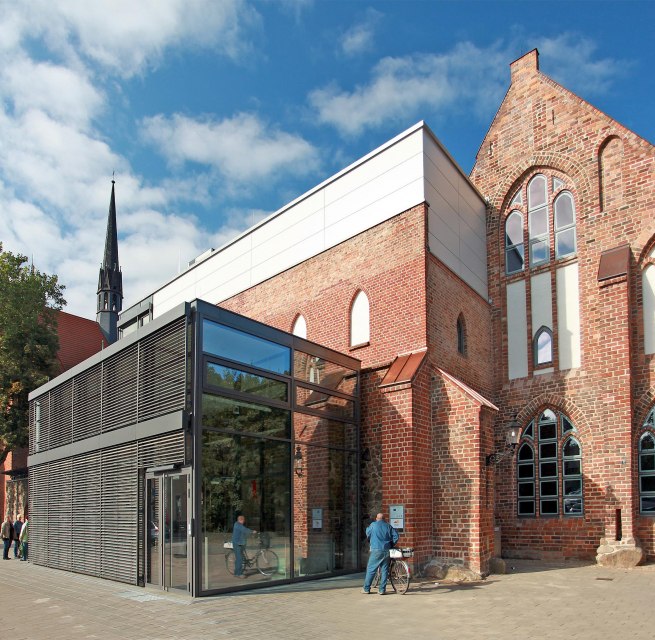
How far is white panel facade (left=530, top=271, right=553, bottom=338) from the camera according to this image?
693 inches

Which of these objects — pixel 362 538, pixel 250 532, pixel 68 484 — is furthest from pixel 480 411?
pixel 68 484

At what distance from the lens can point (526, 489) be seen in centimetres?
1694

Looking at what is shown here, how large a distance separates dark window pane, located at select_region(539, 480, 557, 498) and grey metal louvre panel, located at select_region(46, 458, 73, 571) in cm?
1189

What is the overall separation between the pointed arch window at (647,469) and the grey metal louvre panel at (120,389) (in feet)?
38.1

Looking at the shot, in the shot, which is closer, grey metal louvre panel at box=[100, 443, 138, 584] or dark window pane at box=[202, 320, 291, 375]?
dark window pane at box=[202, 320, 291, 375]

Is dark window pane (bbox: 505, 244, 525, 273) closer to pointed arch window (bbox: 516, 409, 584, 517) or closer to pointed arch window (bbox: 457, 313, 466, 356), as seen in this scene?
pointed arch window (bbox: 457, 313, 466, 356)

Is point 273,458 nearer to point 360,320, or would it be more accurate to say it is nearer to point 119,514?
point 119,514

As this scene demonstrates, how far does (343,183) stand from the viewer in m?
17.3

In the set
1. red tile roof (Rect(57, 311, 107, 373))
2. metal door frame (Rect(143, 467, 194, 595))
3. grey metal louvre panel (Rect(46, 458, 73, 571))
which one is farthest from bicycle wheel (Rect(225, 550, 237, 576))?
red tile roof (Rect(57, 311, 107, 373))

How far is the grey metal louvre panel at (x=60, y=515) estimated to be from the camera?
16328 millimetres

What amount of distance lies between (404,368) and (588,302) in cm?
576

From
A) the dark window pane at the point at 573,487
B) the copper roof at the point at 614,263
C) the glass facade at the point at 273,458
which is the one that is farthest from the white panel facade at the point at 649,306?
the glass facade at the point at 273,458

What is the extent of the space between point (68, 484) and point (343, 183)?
10.6 metres

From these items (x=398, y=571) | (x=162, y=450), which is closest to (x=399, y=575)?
(x=398, y=571)
